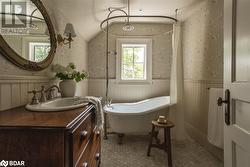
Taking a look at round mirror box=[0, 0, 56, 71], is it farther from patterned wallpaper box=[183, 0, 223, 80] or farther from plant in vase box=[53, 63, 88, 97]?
patterned wallpaper box=[183, 0, 223, 80]

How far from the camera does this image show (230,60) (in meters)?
1.16

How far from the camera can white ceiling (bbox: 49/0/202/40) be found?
2.43m

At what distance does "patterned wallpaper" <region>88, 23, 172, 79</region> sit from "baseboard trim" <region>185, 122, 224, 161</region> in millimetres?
1334

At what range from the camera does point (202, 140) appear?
2.90 metres

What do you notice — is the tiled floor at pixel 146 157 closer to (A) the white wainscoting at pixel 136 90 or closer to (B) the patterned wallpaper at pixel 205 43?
(B) the patterned wallpaper at pixel 205 43

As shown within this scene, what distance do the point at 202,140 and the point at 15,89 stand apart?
9.05ft

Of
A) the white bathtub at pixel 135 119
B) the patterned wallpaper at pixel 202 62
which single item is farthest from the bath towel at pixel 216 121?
the white bathtub at pixel 135 119

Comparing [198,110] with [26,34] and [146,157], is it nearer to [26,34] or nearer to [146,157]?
[146,157]

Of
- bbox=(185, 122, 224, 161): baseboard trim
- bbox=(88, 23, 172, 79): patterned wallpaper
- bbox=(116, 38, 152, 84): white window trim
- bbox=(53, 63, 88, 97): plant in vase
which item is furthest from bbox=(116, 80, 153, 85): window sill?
bbox=(53, 63, 88, 97): plant in vase

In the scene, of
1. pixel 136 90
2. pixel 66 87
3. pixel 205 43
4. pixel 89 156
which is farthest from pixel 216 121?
pixel 136 90

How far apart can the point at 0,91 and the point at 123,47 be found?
3.25m

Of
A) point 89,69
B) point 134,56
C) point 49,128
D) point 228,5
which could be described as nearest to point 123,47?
point 134,56

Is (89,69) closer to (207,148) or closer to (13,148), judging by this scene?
(207,148)

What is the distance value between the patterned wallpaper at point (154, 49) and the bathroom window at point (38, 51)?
235 centimetres
